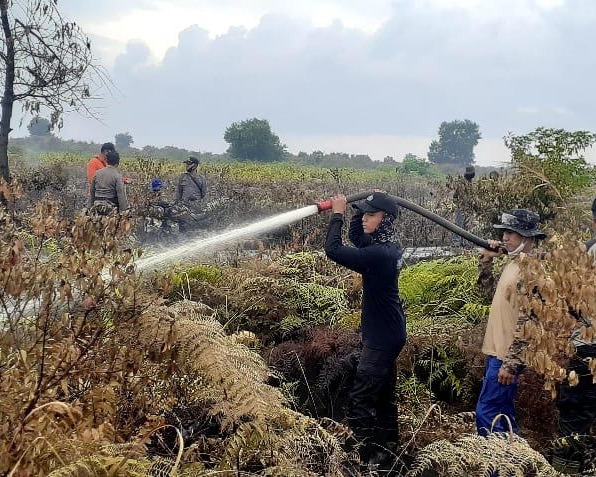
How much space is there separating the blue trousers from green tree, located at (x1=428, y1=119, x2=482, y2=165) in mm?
108292

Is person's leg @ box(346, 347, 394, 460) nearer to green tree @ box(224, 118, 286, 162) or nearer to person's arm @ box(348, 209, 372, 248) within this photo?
person's arm @ box(348, 209, 372, 248)

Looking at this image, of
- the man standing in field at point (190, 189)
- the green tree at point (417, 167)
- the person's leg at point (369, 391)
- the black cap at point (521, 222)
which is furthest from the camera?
the green tree at point (417, 167)

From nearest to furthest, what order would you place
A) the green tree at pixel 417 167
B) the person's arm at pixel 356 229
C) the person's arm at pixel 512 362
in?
the person's arm at pixel 512 362
the person's arm at pixel 356 229
the green tree at pixel 417 167

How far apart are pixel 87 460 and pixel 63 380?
0.50 metres

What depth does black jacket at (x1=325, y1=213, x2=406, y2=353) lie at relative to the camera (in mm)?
4672

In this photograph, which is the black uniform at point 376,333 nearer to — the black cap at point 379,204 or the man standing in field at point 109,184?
the black cap at point 379,204

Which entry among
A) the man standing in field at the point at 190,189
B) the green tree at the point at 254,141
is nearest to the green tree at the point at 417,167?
the green tree at the point at 254,141

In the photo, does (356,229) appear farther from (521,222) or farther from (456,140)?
(456,140)

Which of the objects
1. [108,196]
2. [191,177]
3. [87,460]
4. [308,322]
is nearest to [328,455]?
[87,460]

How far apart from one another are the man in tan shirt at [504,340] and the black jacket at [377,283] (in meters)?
0.64

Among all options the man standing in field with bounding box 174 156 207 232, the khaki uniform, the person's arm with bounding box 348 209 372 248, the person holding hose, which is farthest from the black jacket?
the man standing in field with bounding box 174 156 207 232

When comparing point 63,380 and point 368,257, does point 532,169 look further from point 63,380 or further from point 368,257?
point 63,380

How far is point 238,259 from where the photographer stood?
8703 millimetres

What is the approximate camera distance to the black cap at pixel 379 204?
15.6 ft
